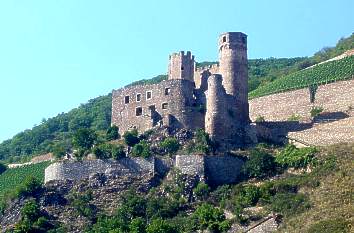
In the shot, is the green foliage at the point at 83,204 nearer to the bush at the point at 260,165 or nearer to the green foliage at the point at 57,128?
the bush at the point at 260,165

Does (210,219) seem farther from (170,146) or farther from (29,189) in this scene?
(29,189)

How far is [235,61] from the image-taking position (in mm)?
60406

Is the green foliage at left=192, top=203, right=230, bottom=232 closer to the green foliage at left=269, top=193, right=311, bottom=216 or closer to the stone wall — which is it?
the green foliage at left=269, top=193, right=311, bottom=216

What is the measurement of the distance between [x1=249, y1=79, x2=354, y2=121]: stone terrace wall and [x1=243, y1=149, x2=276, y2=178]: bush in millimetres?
9133

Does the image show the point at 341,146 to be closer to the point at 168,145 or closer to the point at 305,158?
the point at 305,158

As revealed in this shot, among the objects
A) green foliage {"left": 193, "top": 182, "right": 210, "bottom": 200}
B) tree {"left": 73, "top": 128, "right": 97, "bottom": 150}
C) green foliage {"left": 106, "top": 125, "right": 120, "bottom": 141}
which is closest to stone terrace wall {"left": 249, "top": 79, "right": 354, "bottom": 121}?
green foliage {"left": 106, "top": 125, "right": 120, "bottom": 141}

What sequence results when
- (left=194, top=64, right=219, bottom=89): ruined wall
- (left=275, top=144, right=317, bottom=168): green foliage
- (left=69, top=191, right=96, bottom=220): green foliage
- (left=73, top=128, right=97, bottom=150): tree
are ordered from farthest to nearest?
(left=194, top=64, right=219, bottom=89): ruined wall < (left=73, top=128, right=97, bottom=150): tree < (left=275, top=144, right=317, bottom=168): green foliage < (left=69, top=191, right=96, bottom=220): green foliage

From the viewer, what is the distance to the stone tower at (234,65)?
6019cm

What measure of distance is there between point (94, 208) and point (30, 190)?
12.7ft

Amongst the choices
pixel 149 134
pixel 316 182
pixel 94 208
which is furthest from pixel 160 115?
pixel 316 182

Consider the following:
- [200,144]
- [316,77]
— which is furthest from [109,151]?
[316,77]

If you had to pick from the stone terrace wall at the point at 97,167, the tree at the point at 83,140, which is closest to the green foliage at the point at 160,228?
the stone terrace wall at the point at 97,167

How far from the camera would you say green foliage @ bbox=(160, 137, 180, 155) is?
5756 centimetres

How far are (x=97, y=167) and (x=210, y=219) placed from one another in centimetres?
896
